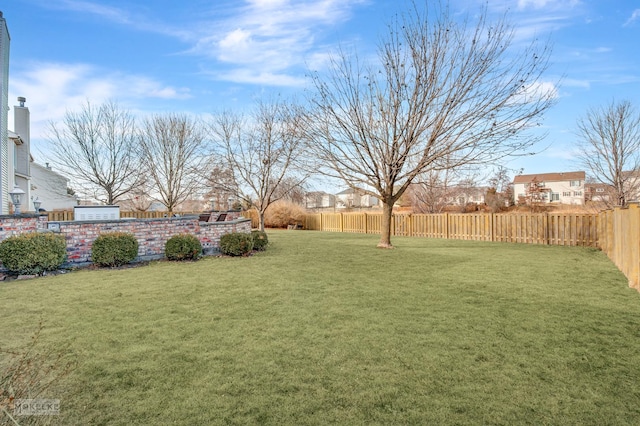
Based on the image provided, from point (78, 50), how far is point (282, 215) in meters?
18.2

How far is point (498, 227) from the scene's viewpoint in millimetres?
15789

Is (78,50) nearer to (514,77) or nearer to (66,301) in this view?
(66,301)

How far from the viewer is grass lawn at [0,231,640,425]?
8.00ft

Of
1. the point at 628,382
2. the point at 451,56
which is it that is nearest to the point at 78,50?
the point at 451,56

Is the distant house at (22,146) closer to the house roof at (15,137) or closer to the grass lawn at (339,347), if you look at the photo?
the house roof at (15,137)

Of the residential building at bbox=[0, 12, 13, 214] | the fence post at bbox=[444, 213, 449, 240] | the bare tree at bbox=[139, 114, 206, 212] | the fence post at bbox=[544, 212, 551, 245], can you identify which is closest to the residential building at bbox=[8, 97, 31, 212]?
the residential building at bbox=[0, 12, 13, 214]

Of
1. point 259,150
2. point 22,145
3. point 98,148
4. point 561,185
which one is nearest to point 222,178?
point 259,150

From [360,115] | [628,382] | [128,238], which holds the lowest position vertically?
[628,382]

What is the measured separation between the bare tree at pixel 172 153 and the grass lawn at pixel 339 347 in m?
15.8

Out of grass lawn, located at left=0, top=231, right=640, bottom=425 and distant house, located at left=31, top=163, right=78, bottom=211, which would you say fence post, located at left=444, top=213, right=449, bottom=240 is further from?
distant house, located at left=31, top=163, right=78, bottom=211

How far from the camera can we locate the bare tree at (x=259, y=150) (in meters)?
19.0

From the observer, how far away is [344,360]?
3242mm

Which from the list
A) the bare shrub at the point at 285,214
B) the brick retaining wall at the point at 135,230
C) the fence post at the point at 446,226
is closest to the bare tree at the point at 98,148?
the bare shrub at the point at 285,214

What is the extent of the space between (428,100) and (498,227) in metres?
7.48
